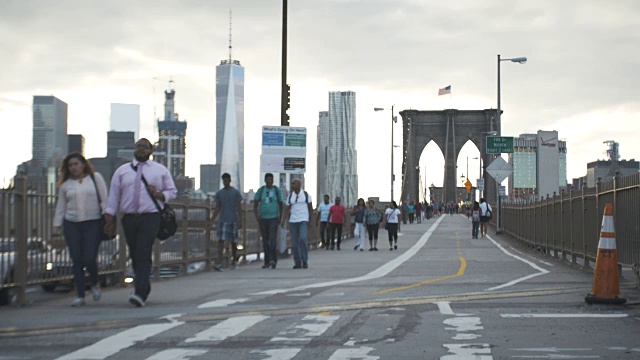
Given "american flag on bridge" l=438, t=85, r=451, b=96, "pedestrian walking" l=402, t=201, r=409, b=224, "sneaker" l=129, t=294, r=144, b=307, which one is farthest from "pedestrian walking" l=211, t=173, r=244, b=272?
"american flag on bridge" l=438, t=85, r=451, b=96

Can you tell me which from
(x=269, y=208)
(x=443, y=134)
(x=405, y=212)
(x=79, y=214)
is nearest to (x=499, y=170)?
(x=269, y=208)

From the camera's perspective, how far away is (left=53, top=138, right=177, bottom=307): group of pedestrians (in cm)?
1192

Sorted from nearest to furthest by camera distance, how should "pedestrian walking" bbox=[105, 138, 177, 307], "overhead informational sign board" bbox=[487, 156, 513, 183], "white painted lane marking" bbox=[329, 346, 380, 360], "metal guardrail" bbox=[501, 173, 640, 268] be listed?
1. "white painted lane marking" bbox=[329, 346, 380, 360]
2. "pedestrian walking" bbox=[105, 138, 177, 307]
3. "metal guardrail" bbox=[501, 173, 640, 268]
4. "overhead informational sign board" bbox=[487, 156, 513, 183]

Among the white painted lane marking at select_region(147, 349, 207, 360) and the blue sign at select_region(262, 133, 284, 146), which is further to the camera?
the blue sign at select_region(262, 133, 284, 146)

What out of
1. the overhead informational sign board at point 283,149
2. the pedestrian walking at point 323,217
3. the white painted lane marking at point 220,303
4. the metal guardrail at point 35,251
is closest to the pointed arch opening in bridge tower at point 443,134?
the pedestrian walking at point 323,217

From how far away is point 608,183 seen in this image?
17.1 metres

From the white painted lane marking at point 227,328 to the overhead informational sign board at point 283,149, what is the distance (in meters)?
17.9

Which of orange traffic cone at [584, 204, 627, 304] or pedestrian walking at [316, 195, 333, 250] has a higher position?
pedestrian walking at [316, 195, 333, 250]

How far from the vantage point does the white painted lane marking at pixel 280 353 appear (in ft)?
24.6

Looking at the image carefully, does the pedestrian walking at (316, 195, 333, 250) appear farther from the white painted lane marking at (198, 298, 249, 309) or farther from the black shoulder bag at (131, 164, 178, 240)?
the black shoulder bag at (131, 164, 178, 240)

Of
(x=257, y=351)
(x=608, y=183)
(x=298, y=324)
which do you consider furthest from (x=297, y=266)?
(x=257, y=351)

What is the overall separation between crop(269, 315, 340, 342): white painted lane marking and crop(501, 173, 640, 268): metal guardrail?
5.74m

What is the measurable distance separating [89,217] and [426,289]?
433 cm

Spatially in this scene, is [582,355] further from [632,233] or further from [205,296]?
[632,233]
